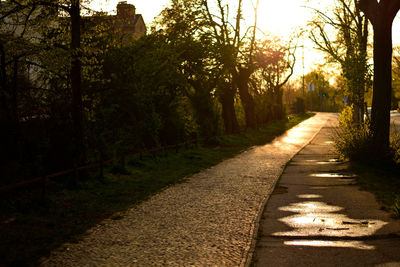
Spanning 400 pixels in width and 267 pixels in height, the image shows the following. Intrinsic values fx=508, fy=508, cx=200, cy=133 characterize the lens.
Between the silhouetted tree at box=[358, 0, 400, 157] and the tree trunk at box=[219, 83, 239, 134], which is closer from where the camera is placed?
the silhouetted tree at box=[358, 0, 400, 157]

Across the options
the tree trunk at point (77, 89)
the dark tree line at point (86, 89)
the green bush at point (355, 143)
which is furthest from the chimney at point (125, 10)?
the green bush at point (355, 143)

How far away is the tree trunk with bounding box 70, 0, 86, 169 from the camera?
12.7 m

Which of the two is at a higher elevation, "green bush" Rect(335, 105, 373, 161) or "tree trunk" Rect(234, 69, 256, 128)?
"tree trunk" Rect(234, 69, 256, 128)

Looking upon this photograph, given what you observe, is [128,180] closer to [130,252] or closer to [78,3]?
[78,3]

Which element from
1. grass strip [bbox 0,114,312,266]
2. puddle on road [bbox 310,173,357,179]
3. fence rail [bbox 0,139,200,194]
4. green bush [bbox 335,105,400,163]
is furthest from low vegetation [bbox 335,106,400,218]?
fence rail [bbox 0,139,200,194]

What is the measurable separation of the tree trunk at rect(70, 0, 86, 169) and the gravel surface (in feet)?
8.10

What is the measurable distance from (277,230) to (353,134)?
34.8 ft

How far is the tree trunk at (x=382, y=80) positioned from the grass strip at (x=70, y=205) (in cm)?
587

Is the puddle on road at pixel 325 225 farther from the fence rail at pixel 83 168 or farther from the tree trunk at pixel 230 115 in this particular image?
the tree trunk at pixel 230 115

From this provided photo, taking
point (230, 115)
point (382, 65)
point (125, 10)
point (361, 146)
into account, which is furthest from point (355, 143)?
point (230, 115)

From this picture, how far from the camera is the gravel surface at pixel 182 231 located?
627cm

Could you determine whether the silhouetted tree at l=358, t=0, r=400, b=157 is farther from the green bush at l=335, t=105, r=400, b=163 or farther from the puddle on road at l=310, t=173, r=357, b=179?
the puddle on road at l=310, t=173, r=357, b=179

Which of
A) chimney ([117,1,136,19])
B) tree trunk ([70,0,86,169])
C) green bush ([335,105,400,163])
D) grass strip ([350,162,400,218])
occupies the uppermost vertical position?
chimney ([117,1,136,19])

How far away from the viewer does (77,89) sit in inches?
515
